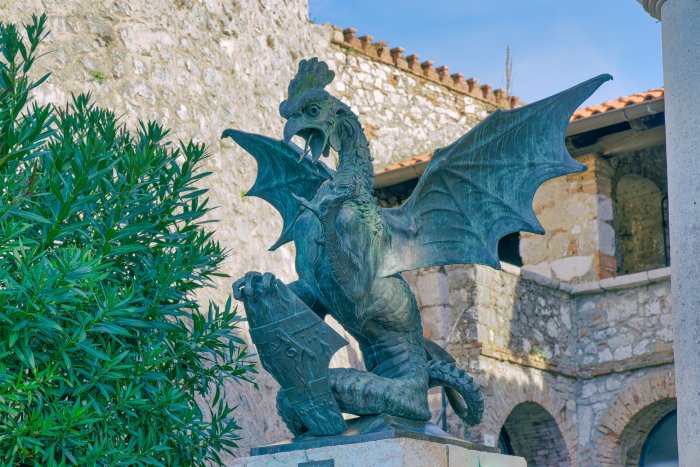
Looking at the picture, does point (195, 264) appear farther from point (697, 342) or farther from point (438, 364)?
point (697, 342)

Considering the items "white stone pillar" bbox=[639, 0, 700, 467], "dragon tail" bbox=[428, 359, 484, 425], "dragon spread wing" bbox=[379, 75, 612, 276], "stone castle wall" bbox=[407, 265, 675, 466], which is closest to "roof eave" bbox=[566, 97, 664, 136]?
"stone castle wall" bbox=[407, 265, 675, 466]

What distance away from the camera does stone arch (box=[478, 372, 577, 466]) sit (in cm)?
1123

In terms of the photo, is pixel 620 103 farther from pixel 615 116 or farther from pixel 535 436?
pixel 535 436

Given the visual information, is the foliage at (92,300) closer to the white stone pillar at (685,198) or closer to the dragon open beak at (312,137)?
the dragon open beak at (312,137)

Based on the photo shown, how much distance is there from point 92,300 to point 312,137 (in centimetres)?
143

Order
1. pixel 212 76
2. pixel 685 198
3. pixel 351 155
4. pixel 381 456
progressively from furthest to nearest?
pixel 212 76
pixel 685 198
pixel 351 155
pixel 381 456

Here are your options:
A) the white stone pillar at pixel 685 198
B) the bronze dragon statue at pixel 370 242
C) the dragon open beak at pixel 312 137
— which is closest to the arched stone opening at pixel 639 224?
the white stone pillar at pixel 685 198

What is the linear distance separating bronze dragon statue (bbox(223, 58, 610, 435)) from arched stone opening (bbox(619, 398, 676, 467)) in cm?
725

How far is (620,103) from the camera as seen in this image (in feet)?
40.6

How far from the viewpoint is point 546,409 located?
12.0 meters

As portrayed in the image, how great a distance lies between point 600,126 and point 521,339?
8.06ft

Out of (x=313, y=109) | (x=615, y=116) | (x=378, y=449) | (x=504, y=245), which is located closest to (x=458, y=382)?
(x=378, y=449)

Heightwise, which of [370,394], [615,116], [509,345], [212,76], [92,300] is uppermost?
[615,116]

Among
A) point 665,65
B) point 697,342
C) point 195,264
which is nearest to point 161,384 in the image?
point 195,264
